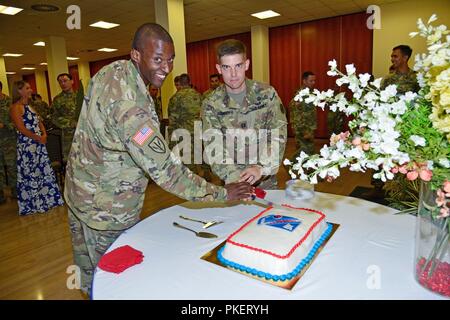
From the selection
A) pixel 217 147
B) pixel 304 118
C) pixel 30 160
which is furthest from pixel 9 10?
pixel 217 147

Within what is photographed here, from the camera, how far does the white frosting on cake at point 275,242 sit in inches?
36.9

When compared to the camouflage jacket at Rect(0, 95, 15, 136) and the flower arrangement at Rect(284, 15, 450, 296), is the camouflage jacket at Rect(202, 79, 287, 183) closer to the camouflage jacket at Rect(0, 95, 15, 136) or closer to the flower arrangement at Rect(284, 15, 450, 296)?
the flower arrangement at Rect(284, 15, 450, 296)

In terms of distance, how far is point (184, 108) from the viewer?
5.14 m

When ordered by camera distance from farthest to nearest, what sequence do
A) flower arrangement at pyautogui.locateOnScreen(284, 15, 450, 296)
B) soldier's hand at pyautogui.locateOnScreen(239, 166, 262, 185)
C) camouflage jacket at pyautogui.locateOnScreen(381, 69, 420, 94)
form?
camouflage jacket at pyautogui.locateOnScreen(381, 69, 420, 94), soldier's hand at pyautogui.locateOnScreen(239, 166, 262, 185), flower arrangement at pyautogui.locateOnScreen(284, 15, 450, 296)

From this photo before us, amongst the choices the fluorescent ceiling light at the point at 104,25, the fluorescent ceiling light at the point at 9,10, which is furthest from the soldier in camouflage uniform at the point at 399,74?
the fluorescent ceiling light at the point at 9,10

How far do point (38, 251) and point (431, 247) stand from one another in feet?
9.84

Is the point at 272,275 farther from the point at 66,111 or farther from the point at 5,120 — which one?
the point at 5,120

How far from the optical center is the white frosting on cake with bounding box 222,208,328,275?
36.9 inches

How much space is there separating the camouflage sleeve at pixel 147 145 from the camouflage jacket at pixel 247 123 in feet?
2.45

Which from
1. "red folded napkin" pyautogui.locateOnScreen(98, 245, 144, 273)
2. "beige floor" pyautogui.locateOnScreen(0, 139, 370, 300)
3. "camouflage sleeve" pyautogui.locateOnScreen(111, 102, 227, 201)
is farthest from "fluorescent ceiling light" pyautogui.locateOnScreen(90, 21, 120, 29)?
"red folded napkin" pyautogui.locateOnScreen(98, 245, 144, 273)

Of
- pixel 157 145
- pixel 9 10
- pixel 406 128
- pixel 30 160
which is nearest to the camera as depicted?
pixel 406 128

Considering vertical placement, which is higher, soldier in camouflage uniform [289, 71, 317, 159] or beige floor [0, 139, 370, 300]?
soldier in camouflage uniform [289, 71, 317, 159]

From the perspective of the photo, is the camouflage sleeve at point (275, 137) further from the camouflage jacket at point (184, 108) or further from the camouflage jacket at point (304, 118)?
the camouflage jacket at point (184, 108)

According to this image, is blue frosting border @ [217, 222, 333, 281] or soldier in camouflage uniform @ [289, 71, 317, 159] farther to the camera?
soldier in camouflage uniform @ [289, 71, 317, 159]
